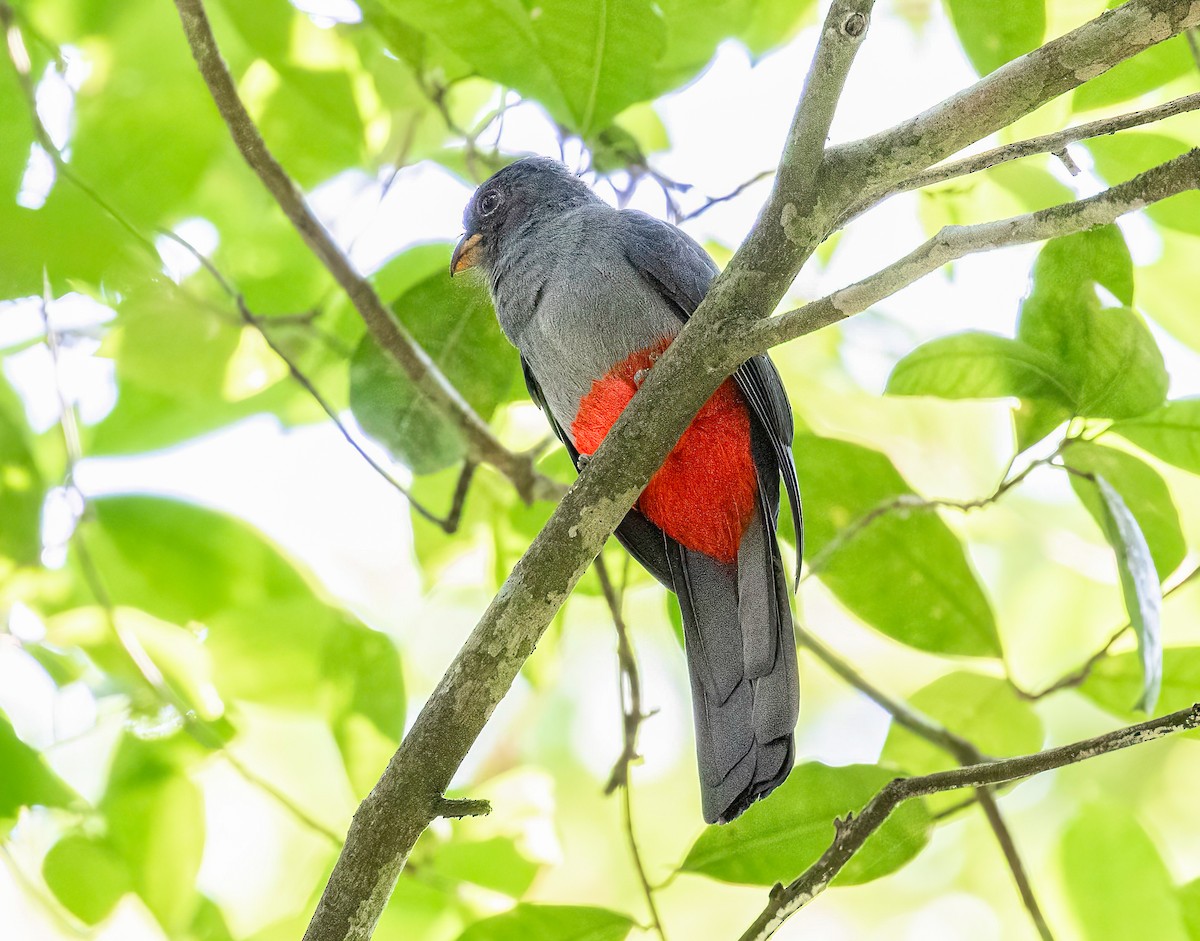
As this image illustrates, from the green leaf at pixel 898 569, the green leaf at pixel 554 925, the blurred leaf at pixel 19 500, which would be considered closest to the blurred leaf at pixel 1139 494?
the green leaf at pixel 898 569

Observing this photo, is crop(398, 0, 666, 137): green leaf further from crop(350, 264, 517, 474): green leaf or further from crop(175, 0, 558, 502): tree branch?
crop(350, 264, 517, 474): green leaf

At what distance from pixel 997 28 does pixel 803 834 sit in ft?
5.36

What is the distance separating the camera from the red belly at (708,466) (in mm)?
2738

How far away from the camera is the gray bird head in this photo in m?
3.42

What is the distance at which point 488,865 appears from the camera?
279cm

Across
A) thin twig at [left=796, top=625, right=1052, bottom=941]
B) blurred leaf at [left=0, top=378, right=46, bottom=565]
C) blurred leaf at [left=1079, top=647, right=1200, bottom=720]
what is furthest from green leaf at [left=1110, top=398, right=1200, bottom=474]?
blurred leaf at [left=0, top=378, right=46, bottom=565]

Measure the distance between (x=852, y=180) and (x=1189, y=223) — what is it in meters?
1.11

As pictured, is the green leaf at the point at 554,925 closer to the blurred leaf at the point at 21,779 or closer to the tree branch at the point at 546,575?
the tree branch at the point at 546,575

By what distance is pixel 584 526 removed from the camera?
1.99 metres

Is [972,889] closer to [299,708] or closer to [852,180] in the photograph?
[299,708]

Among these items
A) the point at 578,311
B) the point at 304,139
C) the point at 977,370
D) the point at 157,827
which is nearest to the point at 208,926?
the point at 157,827

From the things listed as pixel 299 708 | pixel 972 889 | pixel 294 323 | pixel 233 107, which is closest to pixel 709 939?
pixel 972 889

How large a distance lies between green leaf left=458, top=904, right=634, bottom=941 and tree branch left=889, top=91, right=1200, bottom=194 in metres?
1.44

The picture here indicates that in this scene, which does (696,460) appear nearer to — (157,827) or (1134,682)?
(1134,682)
